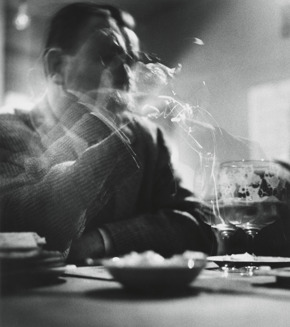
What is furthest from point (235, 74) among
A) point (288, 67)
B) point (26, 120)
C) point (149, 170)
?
point (26, 120)

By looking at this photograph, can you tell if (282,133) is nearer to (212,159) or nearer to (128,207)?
(128,207)

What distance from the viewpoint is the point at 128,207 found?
71.5 inches

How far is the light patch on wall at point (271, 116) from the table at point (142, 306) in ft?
10.1

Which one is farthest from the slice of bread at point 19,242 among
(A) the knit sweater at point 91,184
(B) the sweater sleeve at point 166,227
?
(B) the sweater sleeve at point 166,227

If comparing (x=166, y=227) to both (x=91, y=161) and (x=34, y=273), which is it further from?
(x=34, y=273)

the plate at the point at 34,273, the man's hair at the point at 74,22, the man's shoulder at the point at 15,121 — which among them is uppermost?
the man's hair at the point at 74,22

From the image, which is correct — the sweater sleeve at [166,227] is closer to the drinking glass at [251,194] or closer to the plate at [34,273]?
the drinking glass at [251,194]

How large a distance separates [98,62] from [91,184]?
68 cm

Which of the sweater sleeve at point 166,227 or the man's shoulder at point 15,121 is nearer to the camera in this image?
the sweater sleeve at point 166,227

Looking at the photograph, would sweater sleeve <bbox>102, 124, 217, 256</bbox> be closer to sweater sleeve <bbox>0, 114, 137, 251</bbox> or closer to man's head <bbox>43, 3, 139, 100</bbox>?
sweater sleeve <bbox>0, 114, 137, 251</bbox>

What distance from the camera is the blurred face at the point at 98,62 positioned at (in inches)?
63.6

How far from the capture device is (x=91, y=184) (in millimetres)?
1134

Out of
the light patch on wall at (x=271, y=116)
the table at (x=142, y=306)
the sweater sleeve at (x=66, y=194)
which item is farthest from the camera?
the light patch on wall at (x=271, y=116)

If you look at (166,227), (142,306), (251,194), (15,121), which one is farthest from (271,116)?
(142,306)
